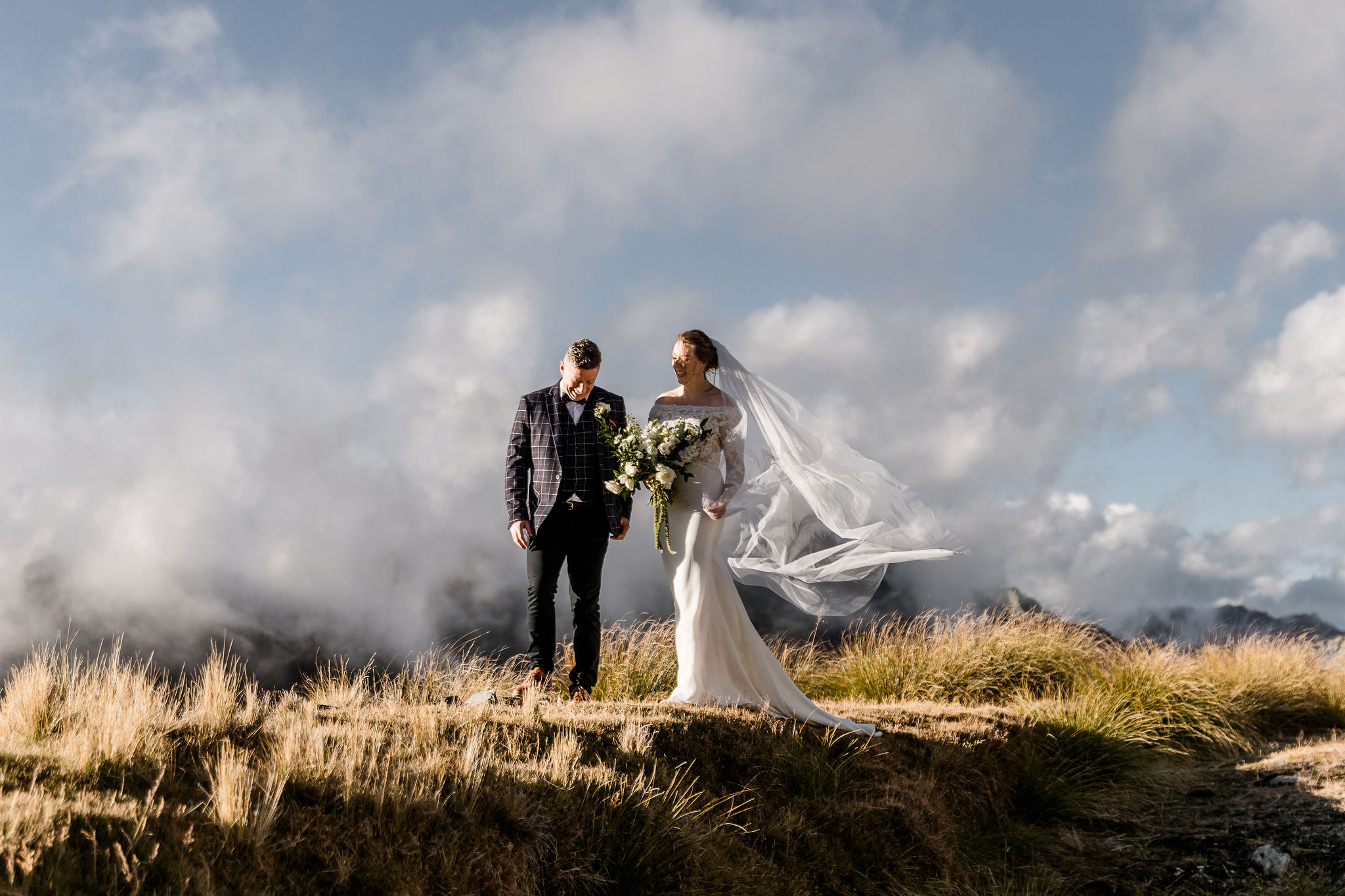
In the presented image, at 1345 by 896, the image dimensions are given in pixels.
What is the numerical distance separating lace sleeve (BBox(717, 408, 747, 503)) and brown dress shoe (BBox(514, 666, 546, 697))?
Result: 80.4 inches

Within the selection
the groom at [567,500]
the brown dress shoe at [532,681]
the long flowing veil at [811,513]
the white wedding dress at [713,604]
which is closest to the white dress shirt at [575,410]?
the groom at [567,500]

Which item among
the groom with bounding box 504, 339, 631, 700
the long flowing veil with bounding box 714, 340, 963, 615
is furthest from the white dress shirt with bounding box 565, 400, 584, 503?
the long flowing veil with bounding box 714, 340, 963, 615

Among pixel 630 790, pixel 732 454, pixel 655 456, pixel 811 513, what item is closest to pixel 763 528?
pixel 811 513

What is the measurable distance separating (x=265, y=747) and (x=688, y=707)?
9.15 ft

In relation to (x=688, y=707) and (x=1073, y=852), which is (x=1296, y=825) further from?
(x=688, y=707)

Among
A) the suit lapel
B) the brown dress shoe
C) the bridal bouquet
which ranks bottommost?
the brown dress shoe

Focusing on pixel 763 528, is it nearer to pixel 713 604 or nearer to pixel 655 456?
pixel 713 604

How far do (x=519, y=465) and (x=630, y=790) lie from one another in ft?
10.2

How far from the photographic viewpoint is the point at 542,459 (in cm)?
656

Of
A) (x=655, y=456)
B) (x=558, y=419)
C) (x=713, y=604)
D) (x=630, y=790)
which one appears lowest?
(x=630, y=790)

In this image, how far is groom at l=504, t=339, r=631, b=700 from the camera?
6.52 metres

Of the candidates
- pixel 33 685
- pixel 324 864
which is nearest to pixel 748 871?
pixel 324 864

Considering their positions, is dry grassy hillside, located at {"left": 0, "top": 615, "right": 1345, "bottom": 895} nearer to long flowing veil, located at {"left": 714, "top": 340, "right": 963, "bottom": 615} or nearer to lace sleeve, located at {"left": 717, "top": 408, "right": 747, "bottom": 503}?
long flowing veil, located at {"left": 714, "top": 340, "right": 963, "bottom": 615}

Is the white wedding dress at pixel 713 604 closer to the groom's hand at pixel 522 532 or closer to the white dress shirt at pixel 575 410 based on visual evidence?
the white dress shirt at pixel 575 410
